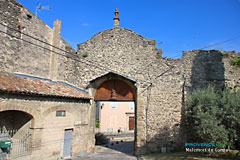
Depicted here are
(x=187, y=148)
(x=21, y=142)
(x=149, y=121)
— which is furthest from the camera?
(x=149, y=121)

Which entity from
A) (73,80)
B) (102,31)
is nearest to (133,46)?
(102,31)

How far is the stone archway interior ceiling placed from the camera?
1280 centimetres

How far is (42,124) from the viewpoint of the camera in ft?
30.3

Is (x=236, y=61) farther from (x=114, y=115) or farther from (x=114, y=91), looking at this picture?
(x=114, y=115)

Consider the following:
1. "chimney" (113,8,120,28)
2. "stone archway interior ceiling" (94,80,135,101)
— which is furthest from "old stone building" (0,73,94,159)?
"chimney" (113,8,120,28)

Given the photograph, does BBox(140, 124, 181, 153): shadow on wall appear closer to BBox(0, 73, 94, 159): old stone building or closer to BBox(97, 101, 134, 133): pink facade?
BBox(0, 73, 94, 159): old stone building

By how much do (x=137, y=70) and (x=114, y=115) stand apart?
58.5 feet

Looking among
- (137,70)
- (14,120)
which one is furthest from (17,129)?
(137,70)

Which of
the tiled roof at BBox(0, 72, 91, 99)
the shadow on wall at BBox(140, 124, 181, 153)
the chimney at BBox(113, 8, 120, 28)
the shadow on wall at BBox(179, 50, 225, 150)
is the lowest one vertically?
the shadow on wall at BBox(140, 124, 181, 153)

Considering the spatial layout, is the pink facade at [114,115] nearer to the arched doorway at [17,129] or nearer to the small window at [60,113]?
the small window at [60,113]

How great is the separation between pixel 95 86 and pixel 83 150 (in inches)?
161

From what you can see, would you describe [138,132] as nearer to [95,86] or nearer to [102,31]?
[95,86]

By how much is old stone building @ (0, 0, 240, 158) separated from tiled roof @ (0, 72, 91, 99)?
0.58 metres

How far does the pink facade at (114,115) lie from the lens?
27812mm
